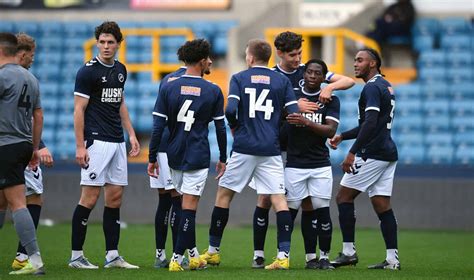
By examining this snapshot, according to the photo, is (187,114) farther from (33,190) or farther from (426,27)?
(426,27)

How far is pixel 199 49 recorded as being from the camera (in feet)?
33.4

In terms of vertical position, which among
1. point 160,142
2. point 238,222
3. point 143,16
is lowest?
point 238,222

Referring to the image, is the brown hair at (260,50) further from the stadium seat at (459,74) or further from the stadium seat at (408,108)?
the stadium seat at (459,74)

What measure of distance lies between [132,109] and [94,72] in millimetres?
11644

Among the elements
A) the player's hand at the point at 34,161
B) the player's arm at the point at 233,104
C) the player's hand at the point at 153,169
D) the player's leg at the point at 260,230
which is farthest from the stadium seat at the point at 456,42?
the player's hand at the point at 34,161

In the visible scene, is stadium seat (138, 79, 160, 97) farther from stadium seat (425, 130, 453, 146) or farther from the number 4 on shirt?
the number 4 on shirt

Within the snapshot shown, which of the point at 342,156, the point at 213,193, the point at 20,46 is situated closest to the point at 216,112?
the point at 20,46

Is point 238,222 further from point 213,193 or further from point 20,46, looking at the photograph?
point 20,46

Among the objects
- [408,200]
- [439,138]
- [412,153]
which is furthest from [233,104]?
[439,138]

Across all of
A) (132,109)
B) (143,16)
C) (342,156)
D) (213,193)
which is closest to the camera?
(213,193)

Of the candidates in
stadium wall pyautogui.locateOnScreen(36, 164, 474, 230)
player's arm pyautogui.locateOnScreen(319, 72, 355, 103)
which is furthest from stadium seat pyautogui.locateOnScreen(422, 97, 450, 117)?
player's arm pyautogui.locateOnScreen(319, 72, 355, 103)

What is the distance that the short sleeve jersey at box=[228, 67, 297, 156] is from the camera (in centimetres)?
1031

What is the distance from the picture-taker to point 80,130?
10234 millimetres

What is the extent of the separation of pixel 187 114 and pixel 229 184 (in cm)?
86
